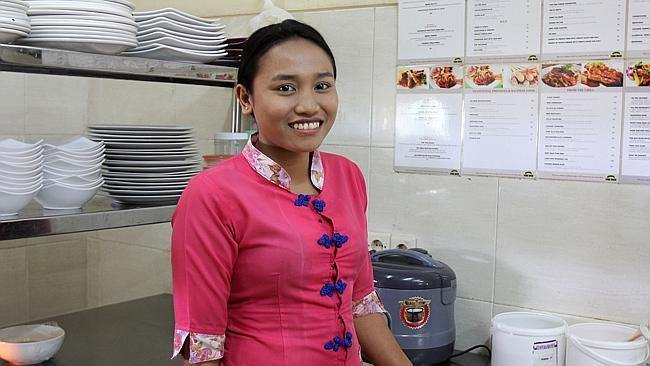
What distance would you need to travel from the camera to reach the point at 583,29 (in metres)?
1.81

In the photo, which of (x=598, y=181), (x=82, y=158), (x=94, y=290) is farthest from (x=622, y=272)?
(x=94, y=290)

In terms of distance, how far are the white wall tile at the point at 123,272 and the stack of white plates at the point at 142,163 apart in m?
0.90

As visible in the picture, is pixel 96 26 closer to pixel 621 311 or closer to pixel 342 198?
pixel 342 198

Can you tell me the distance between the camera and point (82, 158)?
1.67 meters

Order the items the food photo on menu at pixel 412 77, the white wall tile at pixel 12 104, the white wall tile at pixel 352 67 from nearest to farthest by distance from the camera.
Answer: the food photo on menu at pixel 412 77 → the white wall tile at pixel 352 67 → the white wall tile at pixel 12 104

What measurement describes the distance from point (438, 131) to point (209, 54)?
2.19 ft

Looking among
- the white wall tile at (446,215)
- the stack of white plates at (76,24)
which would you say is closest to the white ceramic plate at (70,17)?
the stack of white plates at (76,24)

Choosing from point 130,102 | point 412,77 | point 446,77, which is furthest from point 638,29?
point 130,102

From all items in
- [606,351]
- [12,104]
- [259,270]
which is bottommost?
[606,351]

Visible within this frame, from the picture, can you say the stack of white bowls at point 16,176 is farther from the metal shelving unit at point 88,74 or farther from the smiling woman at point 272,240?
the smiling woman at point 272,240

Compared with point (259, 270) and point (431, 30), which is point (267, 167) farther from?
point (431, 30)

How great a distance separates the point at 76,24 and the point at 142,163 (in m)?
0.38

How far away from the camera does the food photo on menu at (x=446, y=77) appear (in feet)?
6.56

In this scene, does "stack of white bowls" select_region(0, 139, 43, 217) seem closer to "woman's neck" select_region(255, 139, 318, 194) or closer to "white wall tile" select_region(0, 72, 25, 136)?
"woman's neck" select_region(255, 139, 318, 194)
